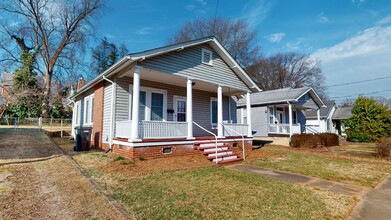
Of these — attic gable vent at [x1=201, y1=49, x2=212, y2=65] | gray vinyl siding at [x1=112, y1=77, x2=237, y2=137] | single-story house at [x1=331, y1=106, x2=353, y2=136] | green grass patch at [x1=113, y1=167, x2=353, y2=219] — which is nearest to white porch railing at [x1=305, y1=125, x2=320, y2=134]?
gray vinyl siding at [x1=112, y1=77, x2=237, y2=137]

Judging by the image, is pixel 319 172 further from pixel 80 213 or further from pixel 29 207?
pixel 29 207

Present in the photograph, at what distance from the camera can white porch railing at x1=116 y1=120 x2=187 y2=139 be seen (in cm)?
805

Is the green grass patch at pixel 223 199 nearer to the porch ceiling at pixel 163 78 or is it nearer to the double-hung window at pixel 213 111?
the porch ceiling at pixel 163 78

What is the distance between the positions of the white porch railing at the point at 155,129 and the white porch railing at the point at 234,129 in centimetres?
253

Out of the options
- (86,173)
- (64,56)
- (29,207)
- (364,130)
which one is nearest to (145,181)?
(86,173)

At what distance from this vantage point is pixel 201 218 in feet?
11.0

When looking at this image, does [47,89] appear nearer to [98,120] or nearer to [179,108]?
[98,120]

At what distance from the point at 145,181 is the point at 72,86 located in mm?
29890

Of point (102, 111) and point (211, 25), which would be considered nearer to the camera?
point (102, 111)

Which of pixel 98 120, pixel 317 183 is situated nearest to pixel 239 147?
pixel 317 183

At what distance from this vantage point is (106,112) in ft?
33.0

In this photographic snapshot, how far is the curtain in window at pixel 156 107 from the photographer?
10625 mm

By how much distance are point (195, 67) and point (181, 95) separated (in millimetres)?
2228

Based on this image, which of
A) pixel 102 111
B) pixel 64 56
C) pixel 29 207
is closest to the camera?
pixel 29 207
